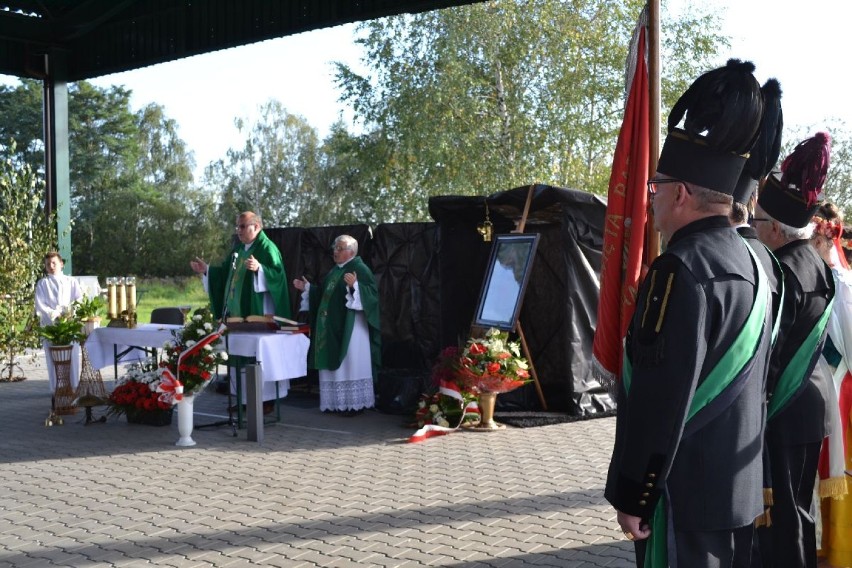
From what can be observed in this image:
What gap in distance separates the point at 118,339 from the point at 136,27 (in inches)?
269

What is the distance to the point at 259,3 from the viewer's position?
1242 cm

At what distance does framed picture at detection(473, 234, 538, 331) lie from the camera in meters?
9.34

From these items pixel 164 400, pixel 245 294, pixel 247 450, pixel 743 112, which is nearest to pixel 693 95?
pixel 743 112

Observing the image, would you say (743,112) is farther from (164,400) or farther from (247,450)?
(164,400)

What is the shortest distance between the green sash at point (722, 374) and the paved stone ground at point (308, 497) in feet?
7.68

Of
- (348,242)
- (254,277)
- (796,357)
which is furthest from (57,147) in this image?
(796,357)

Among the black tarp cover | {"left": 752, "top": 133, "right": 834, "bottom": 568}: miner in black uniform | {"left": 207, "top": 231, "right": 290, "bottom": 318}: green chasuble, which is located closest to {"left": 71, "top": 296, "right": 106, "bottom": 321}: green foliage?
{"left": 207, "top": 231, "right": 290, "bottom": 318}: green chasuble

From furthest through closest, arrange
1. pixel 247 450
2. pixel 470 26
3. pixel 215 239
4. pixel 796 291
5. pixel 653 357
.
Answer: pixel 215 239, pixel 470 26, pixel 247 450, pixel 796 291, pixel 653 357

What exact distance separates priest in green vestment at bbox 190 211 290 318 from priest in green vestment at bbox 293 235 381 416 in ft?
1.70

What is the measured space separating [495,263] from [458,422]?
180cm

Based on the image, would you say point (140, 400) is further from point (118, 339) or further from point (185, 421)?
point (185, 421)

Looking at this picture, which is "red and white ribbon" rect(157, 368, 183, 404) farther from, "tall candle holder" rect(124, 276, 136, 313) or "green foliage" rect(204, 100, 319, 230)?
"green foliage" rect(204, 100, 319, 230)

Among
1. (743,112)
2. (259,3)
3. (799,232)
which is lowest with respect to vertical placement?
(799,232)

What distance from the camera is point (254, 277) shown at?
1019 centimetres
